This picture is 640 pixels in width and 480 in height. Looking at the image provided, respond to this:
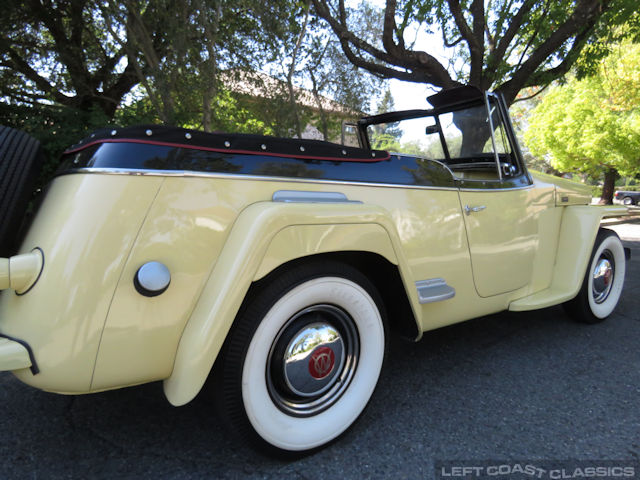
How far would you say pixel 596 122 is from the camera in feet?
47.8

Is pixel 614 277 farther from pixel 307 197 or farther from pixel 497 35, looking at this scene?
pixel 497 35

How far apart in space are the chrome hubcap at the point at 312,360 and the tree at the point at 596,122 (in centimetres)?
1458

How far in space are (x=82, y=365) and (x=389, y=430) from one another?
4.14 ft

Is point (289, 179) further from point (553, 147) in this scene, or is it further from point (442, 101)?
point (553, 147)

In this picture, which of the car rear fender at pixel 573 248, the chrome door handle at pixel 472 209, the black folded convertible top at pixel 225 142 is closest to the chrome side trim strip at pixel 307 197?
the black folded convertible top at pixel 225 142

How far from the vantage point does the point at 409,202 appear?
1968 mm

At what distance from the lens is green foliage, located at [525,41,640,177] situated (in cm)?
1285

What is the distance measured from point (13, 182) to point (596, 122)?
58.0ft

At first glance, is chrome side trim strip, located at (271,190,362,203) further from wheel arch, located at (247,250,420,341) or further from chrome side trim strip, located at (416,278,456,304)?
chrome side trim strip, located at (416,278,456,304)

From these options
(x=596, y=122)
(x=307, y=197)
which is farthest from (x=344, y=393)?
(x=596, y=122)

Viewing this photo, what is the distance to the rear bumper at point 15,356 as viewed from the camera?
3.78 feet

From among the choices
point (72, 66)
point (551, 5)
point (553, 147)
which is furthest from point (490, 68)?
point (553, 147)

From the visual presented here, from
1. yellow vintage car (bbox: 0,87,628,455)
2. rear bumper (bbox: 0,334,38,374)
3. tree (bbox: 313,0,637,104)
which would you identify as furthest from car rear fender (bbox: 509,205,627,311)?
tree (bbox: 313,0,637,104)

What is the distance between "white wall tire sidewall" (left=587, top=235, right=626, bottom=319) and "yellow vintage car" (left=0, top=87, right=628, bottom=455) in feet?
5.14
